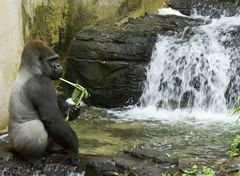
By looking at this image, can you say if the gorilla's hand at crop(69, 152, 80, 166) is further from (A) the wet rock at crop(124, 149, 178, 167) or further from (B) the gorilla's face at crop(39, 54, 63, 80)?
(B) the gorilla's face at crop(39, 54, 63, 80)

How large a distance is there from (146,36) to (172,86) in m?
1.05

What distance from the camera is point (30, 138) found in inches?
225

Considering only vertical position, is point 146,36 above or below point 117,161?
above

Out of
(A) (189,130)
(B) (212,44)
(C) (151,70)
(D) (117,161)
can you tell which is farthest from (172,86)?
(D) (117,161)

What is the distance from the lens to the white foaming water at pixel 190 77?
9.17 metres

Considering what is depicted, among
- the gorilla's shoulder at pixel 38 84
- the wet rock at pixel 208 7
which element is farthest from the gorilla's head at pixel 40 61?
the wet rock at pixel 208 7

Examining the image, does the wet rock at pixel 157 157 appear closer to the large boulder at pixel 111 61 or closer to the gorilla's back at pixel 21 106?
the gorilla's back at pixel 21 106

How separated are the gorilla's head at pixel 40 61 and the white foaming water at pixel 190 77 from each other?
305 cm

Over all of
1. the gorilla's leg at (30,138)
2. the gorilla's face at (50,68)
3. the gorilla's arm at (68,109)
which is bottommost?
the gorilla's leg at (30,138)

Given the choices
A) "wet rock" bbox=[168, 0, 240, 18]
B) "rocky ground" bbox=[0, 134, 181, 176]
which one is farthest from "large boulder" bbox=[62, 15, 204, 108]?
"rocky ground" bbox=[0, 134, 181, 176]

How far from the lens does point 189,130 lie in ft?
25.5

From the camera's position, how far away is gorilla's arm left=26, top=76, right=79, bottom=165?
18.7 feet

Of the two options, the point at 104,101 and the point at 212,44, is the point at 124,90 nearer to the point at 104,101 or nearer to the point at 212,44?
the point at 104,101

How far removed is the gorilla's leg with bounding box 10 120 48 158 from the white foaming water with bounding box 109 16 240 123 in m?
3.16
